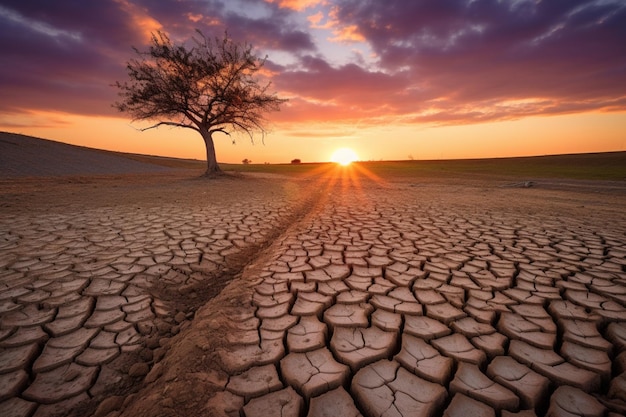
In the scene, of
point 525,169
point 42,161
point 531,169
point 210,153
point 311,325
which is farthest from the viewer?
point 525,169

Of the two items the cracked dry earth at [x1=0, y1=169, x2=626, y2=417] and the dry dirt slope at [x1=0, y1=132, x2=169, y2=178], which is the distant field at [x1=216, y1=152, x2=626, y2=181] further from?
the cracked dry earth at [x1=0, y1=169, x2=626, y2=417]

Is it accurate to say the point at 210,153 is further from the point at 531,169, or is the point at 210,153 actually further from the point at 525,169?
the point at 531,169

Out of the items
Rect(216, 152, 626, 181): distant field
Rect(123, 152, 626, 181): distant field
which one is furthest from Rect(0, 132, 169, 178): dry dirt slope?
Rect(216, 152, 626, 181): distant field

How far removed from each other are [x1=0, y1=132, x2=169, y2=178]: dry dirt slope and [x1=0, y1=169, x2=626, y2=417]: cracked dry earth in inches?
599

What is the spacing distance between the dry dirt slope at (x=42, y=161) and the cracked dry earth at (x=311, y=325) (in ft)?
49.9

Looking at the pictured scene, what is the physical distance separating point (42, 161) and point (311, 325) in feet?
74.1

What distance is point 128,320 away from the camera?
195 centimetres

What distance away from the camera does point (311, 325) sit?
1.85m

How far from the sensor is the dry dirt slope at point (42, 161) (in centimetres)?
1414

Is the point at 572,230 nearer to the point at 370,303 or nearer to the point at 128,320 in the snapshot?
the point at 370,303

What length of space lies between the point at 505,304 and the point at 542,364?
646 mm

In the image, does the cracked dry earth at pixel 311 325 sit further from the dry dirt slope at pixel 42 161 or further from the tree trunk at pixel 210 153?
the dry dirt slope at pixel 42 161

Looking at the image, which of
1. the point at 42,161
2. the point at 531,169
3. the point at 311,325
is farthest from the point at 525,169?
the point at 42,161

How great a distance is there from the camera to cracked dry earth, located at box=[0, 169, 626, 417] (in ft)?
4.22
